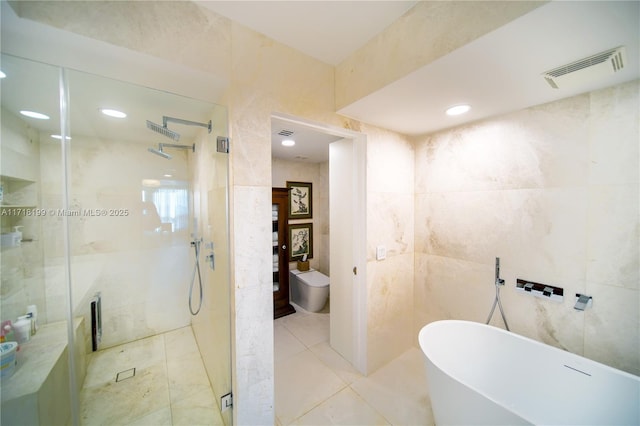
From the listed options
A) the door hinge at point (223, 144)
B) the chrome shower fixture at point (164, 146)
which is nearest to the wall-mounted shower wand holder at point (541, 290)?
the door hinge at point (223, 144)

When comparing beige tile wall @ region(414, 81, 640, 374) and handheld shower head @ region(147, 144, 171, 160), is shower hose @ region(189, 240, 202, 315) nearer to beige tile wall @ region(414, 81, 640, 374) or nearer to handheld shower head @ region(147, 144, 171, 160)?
handheld shower head @ region(147, 144, 171, 160)

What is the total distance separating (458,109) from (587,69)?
60 centimetres

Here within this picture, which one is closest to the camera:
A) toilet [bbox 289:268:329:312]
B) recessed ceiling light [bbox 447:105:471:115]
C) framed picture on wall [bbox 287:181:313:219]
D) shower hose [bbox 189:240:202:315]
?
recessed ceiling light [bbox 447:105:471:115]

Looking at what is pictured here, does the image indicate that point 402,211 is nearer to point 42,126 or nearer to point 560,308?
point 560,308

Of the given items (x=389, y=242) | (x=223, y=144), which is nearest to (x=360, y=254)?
(x=389, y=242)

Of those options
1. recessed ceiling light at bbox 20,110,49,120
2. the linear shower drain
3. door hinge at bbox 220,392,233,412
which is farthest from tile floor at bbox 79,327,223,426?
recessed ceiling light at bbox 20,110,49,120

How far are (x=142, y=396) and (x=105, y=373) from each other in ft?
1.27

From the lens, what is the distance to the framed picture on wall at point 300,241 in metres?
3.61

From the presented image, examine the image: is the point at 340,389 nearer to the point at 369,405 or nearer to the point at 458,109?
the point at 369,405

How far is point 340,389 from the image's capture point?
1.86 meters

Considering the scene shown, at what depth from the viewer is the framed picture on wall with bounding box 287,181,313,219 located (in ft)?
11.8

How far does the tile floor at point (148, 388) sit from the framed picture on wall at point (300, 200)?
2184 millimetres

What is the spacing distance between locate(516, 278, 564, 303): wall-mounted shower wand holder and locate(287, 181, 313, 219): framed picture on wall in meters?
2.78

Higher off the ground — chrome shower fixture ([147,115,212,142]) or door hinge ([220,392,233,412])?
chrome shower fixture ([147,115,212,142])
